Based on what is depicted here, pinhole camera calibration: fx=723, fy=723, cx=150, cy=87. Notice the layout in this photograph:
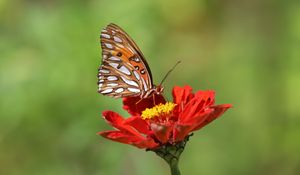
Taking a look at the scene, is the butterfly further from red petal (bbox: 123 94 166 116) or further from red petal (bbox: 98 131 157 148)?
red petal (bbox: 98 131 157 148)

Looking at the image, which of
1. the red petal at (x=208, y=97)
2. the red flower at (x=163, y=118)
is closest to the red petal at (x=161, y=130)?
the red flower at (x=163, y=118)

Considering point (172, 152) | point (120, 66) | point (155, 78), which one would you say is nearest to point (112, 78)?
point (120, 66)

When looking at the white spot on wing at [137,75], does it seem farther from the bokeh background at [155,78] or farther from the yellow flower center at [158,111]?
the bokeh background at [155,78]

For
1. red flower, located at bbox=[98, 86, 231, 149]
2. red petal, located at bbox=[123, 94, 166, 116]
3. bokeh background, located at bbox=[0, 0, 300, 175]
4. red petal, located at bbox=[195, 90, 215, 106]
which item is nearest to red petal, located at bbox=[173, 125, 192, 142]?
red flower, located at bbox=[98, 86, 231, 149]

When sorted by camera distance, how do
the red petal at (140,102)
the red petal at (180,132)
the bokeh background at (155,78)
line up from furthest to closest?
the bokeh background at (155,78) < the red petal at (140,102) < the red petal at (180,132)

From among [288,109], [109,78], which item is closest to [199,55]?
[288,109]

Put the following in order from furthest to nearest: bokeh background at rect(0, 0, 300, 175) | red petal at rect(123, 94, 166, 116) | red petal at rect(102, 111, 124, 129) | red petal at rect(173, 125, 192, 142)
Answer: bokeh background at rect(0, 0, 300, 175), red petal at rect(123, 94, 166, 116), red petal at rect(102, 111, 124, 129), red petal at rect(173, 125, 192, 142)

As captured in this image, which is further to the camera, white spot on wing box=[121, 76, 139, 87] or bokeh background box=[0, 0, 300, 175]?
bokeh background box=[0, 0, 300, 175]
